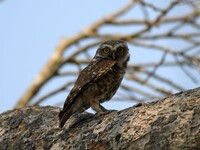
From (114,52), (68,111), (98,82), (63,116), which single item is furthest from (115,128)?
(114,52)

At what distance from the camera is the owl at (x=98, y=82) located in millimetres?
4641

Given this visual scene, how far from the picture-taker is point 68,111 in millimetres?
3994

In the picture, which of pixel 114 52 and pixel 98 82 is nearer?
pixel 98 82

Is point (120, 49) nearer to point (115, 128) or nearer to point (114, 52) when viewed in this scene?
point (114, 52)

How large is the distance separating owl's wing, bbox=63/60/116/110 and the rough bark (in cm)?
50

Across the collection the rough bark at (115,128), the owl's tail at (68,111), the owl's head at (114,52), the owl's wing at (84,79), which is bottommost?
the rough bark at (115,128)

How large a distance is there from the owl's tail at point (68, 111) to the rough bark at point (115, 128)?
0.12 ft

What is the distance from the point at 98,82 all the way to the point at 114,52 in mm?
618

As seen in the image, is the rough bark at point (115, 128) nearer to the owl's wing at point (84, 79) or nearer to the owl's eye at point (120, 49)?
the owl's wing at point (84, 79)

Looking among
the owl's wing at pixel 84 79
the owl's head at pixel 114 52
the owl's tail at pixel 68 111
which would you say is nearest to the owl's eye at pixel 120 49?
the owl's head at pixel 114 52

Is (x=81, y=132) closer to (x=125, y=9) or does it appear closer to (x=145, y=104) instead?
(x=145, y=104)

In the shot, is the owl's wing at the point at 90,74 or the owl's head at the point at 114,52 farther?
the owl's head at the point at 114,52

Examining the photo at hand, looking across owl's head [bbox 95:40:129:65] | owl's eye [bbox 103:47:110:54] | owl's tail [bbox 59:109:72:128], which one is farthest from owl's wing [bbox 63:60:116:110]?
owl's tail [bbox 59:109:72:128]

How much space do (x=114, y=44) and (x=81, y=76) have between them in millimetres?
851
